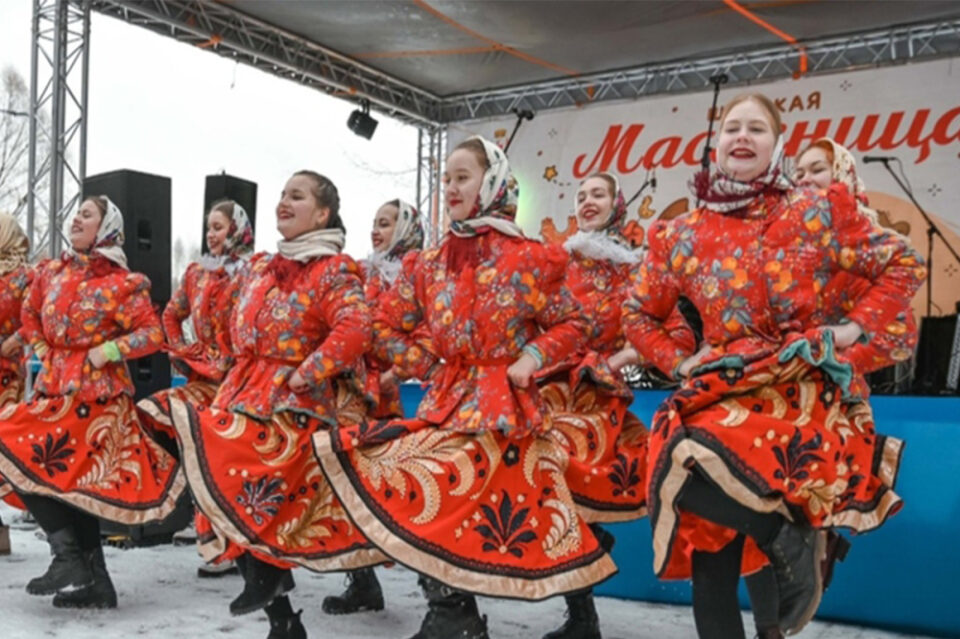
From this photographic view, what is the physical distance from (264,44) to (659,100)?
11.6 ft

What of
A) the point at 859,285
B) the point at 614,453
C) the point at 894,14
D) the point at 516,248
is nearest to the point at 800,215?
the point at 859,285

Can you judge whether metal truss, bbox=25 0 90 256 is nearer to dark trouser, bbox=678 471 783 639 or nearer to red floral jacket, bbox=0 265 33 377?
red floral jacket, bbox=0 265 33 377

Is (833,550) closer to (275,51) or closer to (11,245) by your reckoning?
(11,245)

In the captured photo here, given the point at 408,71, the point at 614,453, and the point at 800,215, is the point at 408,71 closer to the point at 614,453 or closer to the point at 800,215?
the point at 614,453

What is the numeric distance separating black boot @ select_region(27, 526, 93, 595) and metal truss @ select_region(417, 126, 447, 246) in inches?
284

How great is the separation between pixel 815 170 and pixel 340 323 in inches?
56.4

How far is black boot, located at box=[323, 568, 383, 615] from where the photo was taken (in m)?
3.91

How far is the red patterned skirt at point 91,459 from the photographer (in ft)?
12.3

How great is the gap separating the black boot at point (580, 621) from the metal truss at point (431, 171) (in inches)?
301

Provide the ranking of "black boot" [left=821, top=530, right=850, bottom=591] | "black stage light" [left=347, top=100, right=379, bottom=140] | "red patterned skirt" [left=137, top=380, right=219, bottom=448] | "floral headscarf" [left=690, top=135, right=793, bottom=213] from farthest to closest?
"black stage light" [left=347, top=100, right=379, bottom=140], "red patterned skirt" [left=137, top=380, right=219, bottom=448], "black boot" [left=821, top=530, right=850, bottom=591], "floral headscarf" [left=690, top=135, right=793, bottom=213]

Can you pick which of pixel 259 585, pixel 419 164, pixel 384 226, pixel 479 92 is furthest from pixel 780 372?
pixel 419 164

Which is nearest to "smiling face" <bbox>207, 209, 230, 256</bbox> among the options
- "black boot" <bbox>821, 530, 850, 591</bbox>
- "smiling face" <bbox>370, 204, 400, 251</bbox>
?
"smiling face" <bbox>370, 204, 400, 251</bbox>

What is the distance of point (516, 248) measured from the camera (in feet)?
9.53

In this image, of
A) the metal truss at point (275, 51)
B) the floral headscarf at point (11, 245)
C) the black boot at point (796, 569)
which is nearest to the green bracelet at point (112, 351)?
the floral headscarf at point (11, 245)
